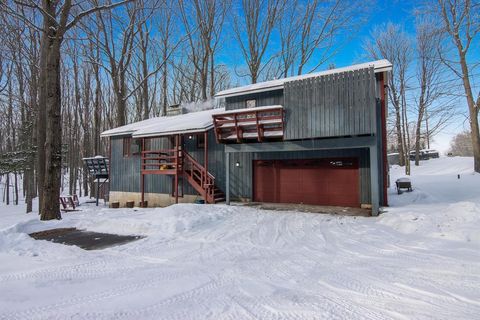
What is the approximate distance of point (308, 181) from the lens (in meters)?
11.5

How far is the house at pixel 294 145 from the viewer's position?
356 inches

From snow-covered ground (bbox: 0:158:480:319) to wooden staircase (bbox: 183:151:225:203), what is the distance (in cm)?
445

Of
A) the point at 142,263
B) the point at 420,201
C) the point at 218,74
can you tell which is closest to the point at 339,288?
the point at 142,263

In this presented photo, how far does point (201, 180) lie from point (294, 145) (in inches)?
175

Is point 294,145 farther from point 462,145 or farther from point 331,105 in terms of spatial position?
point 462,145

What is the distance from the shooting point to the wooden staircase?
12.2 meters

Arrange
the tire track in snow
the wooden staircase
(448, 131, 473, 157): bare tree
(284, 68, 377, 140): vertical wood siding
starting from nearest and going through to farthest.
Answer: the tire track in snow < (284, 68, 377, 140): vertical wood siding < the wooden staircase < (448, 131, 473, 157): bare tree

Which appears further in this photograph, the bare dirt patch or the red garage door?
the red garage door

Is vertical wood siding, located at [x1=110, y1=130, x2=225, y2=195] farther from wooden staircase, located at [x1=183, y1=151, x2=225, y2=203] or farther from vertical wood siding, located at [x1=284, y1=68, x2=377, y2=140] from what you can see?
vertical wood siding, located at [x1=284, y1=68, x2=377, y2=140]

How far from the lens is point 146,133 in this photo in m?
13.6

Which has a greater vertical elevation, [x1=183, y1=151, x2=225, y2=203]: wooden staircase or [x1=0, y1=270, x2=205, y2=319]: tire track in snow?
[x1=183, y1=151, x2=225, y2=203]: wooden staircase

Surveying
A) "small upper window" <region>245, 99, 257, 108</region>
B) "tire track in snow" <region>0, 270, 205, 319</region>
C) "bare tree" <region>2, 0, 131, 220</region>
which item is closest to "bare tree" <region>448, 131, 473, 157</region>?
"small upper window" <region>245, 99, 257, 108</region>

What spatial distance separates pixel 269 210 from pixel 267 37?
57.2 ft

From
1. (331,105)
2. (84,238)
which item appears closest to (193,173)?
(84,238)
